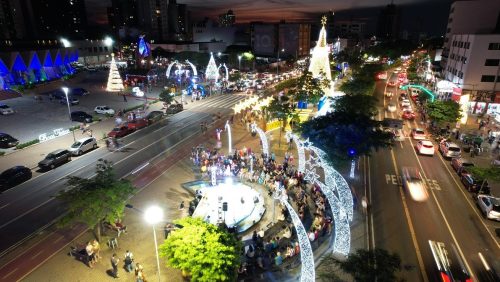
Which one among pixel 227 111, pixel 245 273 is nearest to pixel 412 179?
pixel 245 273

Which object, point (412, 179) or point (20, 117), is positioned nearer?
point (412, 179)

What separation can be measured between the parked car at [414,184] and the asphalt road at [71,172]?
2314cm

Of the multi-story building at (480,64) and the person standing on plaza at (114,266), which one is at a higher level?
the multi-story building at (480,64)

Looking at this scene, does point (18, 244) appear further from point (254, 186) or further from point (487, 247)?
point (487, 247)

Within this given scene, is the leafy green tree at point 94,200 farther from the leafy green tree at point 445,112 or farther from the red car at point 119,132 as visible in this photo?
the leafy green tree at point 445,112

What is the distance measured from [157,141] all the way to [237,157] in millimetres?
11875

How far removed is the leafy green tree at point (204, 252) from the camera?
41.2 ft

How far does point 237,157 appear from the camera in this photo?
28.8 metres

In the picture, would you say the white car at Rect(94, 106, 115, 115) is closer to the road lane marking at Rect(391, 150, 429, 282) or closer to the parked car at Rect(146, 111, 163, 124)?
the parked car at Rect(146, 111, 163, 124)

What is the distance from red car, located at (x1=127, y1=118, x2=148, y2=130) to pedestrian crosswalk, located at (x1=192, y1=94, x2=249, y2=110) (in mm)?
11853

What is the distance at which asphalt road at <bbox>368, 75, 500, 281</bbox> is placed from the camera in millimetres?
16734

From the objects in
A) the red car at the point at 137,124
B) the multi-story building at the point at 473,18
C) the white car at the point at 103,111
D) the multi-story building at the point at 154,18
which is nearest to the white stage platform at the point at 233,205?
the red car at the point at 137,124

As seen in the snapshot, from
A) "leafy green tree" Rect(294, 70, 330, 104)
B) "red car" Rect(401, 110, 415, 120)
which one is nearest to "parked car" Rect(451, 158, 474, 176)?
"leafy green tree" Rect(294, 70, 330, 104)

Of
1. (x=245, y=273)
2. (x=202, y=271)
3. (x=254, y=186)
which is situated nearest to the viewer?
(x=202, y=271)
